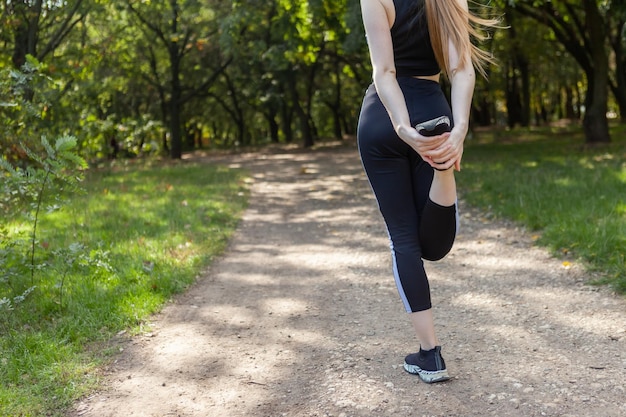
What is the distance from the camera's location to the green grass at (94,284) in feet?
10.6

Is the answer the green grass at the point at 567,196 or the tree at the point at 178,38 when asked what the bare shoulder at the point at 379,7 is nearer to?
the green grass at the point at 567,196

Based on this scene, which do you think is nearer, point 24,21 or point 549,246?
point 549,246

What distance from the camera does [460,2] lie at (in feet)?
9.38

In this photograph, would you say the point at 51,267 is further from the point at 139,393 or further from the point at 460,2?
the point at 460,2

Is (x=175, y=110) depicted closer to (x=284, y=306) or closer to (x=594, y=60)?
(x=594, y=60)

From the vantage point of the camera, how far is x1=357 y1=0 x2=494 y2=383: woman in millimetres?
2738

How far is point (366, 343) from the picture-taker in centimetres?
362

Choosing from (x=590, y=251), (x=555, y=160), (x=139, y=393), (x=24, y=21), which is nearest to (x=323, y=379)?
(x=139, y=393)

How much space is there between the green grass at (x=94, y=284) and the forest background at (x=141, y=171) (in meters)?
0.02

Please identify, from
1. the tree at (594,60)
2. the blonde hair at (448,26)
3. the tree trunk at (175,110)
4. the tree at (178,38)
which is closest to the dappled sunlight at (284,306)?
the blonde hair at (448,26)

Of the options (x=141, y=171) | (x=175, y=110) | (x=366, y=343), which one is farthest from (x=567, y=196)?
(x=175, y=110)

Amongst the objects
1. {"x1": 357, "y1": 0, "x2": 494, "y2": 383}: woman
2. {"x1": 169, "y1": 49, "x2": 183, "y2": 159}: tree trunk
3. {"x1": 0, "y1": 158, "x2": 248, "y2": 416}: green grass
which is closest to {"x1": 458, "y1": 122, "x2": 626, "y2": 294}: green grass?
{"x1": 357, "y1": 0, "x2": 494, "y2": 383}: woman

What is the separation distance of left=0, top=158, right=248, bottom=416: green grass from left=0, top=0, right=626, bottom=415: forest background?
2cm

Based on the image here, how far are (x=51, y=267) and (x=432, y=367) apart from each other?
11.7 ft
